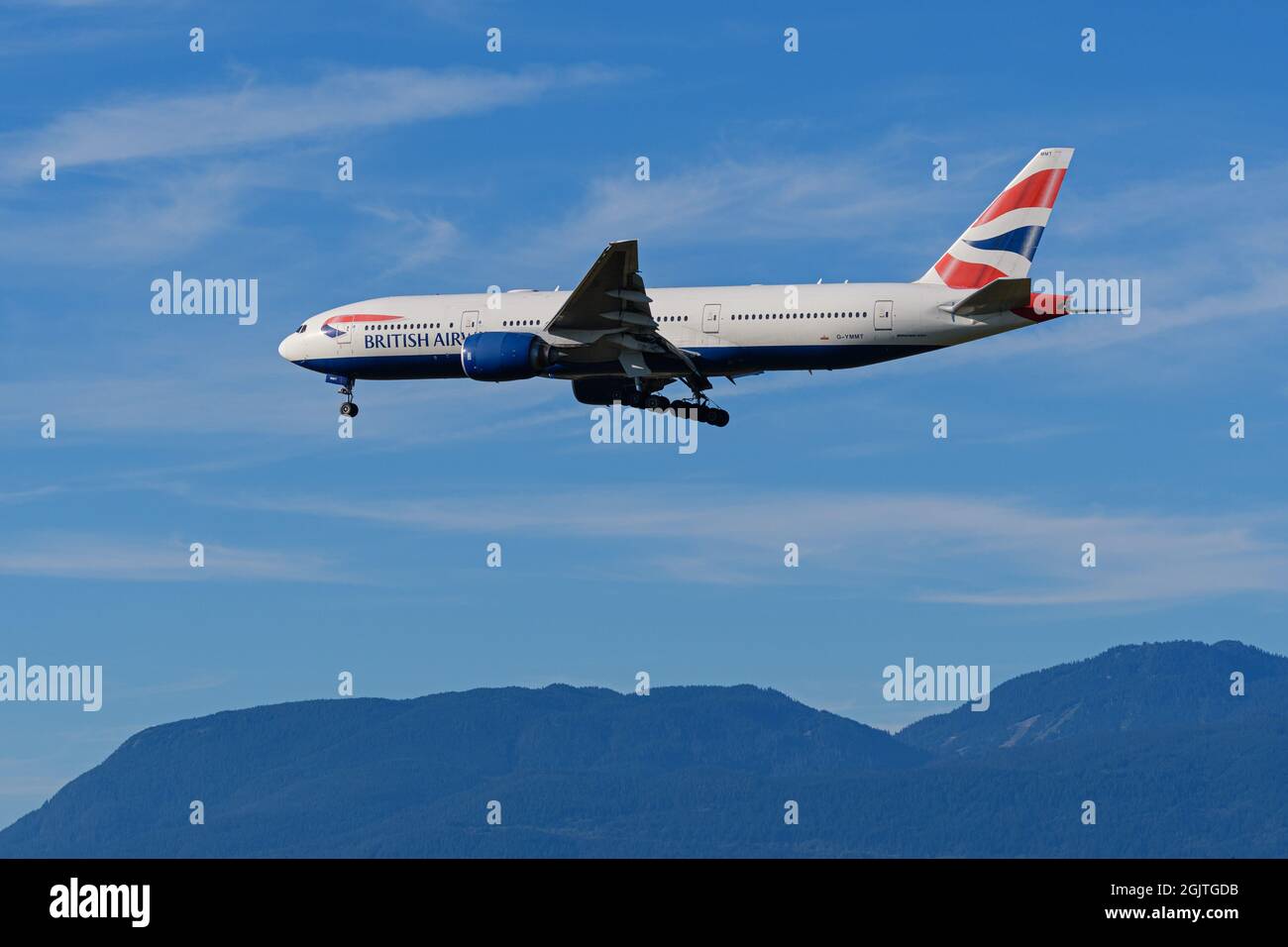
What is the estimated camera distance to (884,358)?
69438mm

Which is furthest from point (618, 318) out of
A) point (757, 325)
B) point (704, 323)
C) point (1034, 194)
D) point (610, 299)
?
point (1034, 194)

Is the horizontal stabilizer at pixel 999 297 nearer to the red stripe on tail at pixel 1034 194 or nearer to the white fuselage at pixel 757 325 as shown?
the white fuselage at pixel 757 325

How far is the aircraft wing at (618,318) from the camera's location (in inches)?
2680

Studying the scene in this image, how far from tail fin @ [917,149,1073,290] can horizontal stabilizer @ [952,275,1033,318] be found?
5.15 metres

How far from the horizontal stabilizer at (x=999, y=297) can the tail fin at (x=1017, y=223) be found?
515 cm
